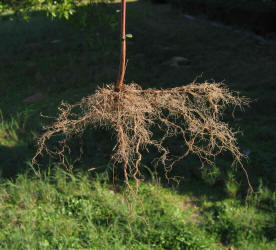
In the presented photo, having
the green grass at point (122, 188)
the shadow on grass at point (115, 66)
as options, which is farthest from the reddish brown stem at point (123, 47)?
the shadow on grass at point (115, 66)

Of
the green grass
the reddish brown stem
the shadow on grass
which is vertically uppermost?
the reddish brown stem

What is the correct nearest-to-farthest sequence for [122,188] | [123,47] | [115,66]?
[123,47]
[122,188]
[115,66]

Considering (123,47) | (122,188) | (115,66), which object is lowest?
(122,188)

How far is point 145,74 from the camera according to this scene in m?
6.97

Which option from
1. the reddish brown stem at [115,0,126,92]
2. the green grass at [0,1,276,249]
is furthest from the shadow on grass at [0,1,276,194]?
the reddish brown stem at [115,0,126,92]

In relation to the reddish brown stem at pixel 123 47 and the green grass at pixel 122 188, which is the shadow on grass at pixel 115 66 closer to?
the green grass at pixel 122 188

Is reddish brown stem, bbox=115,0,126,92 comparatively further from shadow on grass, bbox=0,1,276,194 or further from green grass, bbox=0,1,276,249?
shadow on grass, bbox=0,1,276,194

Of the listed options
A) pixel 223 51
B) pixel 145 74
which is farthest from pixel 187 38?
pixel 145 74

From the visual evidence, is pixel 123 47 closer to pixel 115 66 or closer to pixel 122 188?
pixel 122 188

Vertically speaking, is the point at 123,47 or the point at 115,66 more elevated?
the point at 123,47

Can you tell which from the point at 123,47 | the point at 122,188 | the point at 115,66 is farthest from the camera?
the point at 115,66

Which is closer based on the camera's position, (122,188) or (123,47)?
(123,47)

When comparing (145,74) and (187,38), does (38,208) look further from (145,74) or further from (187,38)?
(187,38)

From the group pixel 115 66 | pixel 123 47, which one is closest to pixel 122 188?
pixel 123 47
